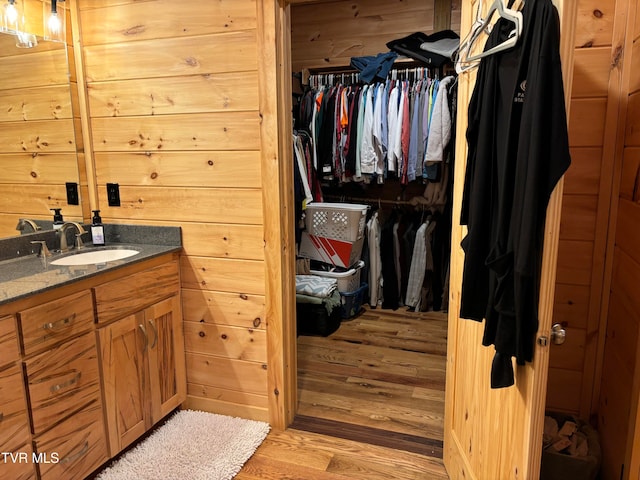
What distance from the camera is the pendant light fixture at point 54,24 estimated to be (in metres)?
2.20

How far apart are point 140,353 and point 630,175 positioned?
2.15 metres

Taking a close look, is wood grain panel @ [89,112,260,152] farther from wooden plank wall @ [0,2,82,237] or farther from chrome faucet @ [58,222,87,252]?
chrome faucet @ [58,222,87,252]

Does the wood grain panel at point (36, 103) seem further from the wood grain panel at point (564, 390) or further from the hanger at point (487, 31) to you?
the wood grain panel at point (564, 390)

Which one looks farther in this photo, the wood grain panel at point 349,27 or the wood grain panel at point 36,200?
the wood grain panel at point 349,27

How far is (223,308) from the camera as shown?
7.67 feet

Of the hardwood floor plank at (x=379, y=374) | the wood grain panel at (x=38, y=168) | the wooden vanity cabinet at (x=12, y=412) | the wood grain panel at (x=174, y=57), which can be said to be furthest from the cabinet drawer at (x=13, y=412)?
the wood grain panel at (x=174, y=57)

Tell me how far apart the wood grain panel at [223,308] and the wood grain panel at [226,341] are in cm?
3

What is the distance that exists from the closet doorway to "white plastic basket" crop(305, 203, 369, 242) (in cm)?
57

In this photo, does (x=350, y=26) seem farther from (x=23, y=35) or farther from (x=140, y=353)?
(x=140, y=353)

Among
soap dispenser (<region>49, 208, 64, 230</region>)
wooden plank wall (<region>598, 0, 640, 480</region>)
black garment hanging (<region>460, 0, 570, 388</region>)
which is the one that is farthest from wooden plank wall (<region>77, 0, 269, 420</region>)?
wooden plank wall (<region>598, 0, 640, 480</region>)

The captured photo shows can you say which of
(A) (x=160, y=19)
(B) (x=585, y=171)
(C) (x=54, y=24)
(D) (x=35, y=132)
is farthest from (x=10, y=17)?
(B) (x=585, y=171)

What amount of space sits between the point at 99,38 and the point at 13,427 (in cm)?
180

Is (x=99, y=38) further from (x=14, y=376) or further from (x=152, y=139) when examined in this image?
(x=14, y=376)

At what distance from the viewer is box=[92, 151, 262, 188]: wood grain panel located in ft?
7.10
